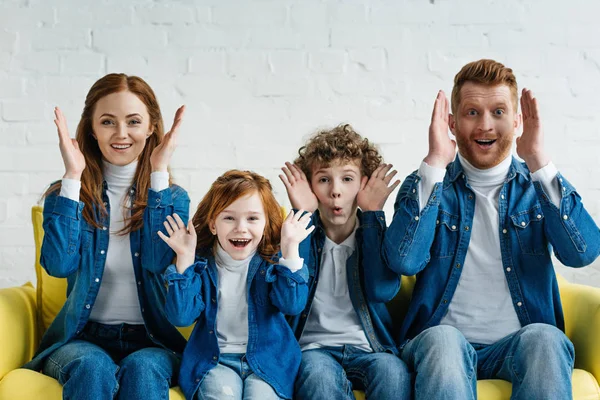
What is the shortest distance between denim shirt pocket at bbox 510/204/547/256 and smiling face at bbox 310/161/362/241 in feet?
1.59

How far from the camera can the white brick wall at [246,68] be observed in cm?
332

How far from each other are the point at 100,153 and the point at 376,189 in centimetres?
87

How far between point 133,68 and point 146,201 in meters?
0.99

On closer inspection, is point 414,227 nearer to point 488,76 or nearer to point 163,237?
point 488,76

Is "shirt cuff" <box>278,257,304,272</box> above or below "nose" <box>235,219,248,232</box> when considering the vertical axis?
below

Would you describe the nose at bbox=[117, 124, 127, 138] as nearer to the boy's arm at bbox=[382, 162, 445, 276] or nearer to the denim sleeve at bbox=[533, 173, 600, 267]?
the boy's arm at bbox=[382, 162, 445, 276]

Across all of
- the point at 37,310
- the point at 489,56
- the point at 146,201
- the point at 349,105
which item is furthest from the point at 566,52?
the point at 37,310

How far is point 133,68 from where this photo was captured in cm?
333

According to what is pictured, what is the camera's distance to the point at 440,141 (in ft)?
7.98

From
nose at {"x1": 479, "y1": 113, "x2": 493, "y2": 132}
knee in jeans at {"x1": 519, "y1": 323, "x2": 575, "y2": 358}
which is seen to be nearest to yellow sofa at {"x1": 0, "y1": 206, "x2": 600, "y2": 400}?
knee in jeans at {"x1": 519, "y1": 323, "x2": 575, "y2": 358}

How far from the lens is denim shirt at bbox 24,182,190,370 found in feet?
7.83

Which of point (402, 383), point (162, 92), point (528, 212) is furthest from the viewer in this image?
point (162, 92)

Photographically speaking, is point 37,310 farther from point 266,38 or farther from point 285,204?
point 266,38

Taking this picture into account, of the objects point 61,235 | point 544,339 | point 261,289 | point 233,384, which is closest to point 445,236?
point 544,339
